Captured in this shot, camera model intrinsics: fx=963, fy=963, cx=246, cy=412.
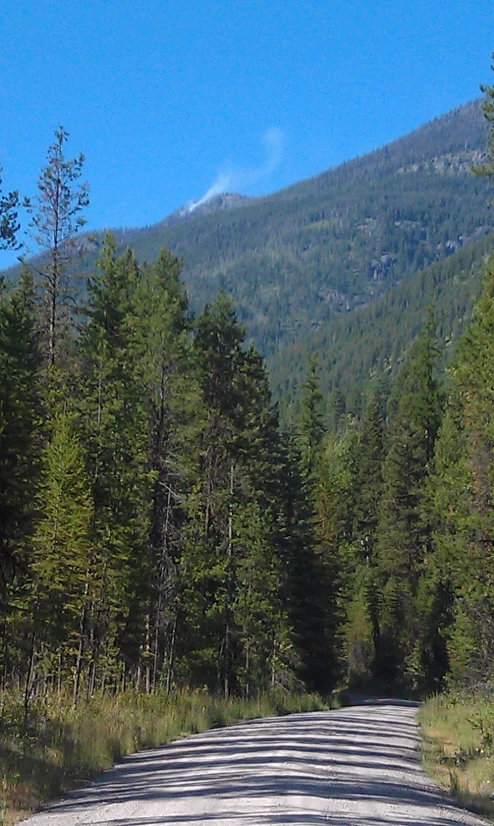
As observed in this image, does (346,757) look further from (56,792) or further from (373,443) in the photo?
(373,443)

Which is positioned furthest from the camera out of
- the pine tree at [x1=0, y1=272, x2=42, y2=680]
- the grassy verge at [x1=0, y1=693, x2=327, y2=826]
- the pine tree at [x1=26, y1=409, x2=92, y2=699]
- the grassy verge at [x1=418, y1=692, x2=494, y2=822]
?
the pine tree at [x1=26, y1=409, x2=92, y2=699]

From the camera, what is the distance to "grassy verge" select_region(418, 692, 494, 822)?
13.5 metres

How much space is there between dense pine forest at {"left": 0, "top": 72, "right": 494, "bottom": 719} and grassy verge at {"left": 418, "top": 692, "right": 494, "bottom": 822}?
328cm

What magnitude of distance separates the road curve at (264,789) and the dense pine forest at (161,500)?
4.11 m

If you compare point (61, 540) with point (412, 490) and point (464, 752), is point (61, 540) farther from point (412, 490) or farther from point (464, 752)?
point (412, 490)

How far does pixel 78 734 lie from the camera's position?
16625 millimetres

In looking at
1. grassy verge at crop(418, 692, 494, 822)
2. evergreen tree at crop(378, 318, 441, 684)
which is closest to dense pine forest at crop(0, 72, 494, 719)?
grassy verge at crop(418, 692, 494, 822)

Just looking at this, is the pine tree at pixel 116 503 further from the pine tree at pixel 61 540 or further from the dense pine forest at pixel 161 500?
the pine tree at pixel 61 540

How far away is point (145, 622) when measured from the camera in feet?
102

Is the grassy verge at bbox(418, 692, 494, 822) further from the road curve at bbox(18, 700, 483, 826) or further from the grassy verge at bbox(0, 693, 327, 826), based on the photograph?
the grassy verge at bbox(0, 693, 327, 826)

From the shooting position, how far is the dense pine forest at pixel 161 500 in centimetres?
2238

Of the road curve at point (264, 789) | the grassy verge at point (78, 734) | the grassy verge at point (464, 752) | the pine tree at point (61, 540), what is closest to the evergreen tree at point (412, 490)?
the grassy verge at point (464, 752)

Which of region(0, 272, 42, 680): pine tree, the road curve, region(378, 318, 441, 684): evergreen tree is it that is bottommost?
the road curve

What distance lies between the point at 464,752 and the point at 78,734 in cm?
759
